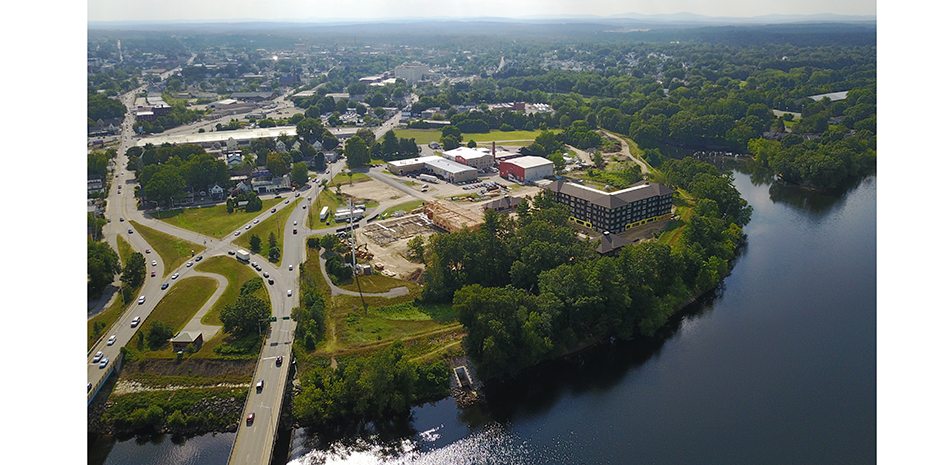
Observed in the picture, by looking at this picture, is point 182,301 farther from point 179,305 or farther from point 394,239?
point 394,239

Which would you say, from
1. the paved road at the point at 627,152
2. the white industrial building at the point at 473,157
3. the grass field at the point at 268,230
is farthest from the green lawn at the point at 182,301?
the paved road at the point at 627,152

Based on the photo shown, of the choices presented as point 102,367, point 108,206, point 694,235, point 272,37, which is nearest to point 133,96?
point 108,206

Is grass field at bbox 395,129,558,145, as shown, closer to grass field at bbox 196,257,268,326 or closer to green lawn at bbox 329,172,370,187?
green lawn at bbox 329,172,370,187

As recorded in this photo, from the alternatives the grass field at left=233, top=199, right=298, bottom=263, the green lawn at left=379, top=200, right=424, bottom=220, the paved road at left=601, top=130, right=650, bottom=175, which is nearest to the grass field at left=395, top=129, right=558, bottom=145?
the paved road at left=601, top=130, right=650, bottom=175

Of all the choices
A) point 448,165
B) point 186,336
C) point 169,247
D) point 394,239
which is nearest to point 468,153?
point 448,165

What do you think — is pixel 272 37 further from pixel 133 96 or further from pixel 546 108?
pixel 546 108

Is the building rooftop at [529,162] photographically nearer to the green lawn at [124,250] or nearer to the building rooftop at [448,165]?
the building rooftop at [448,165]

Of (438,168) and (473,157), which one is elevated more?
(473,157)

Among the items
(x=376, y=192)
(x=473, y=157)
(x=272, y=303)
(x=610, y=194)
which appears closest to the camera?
(x=272, y=303)
